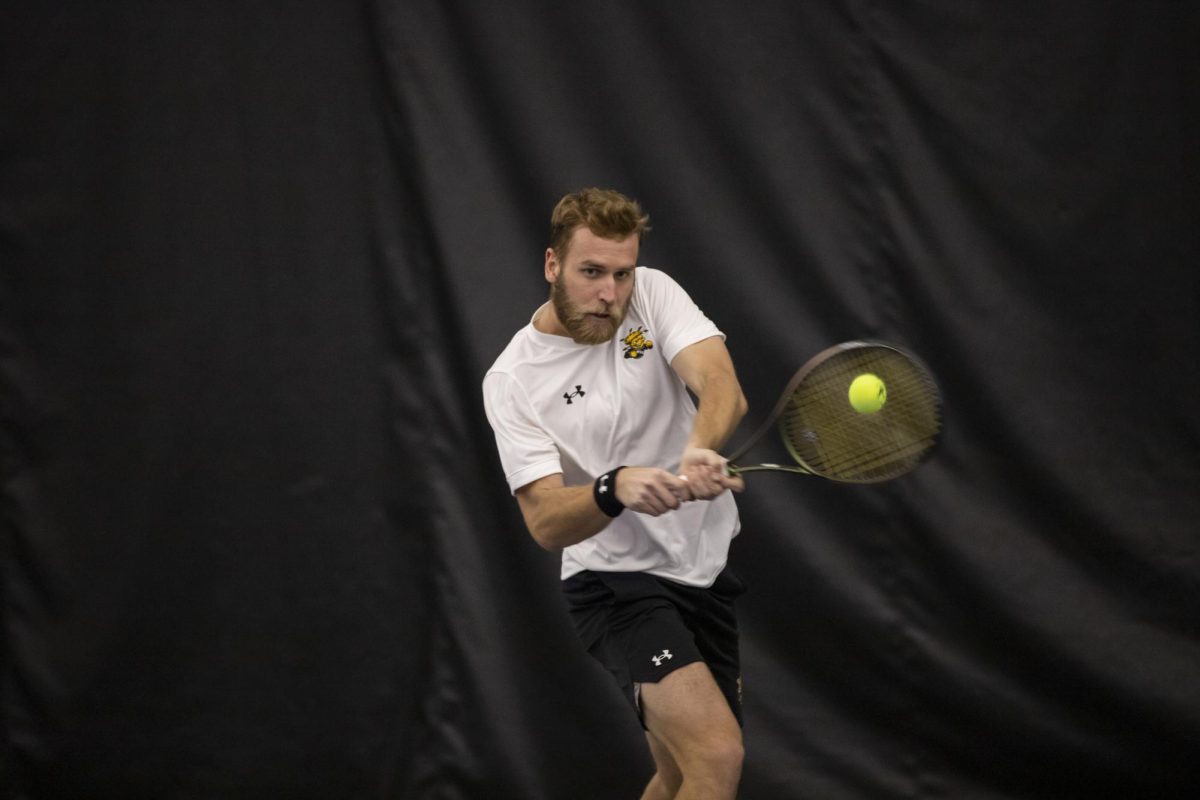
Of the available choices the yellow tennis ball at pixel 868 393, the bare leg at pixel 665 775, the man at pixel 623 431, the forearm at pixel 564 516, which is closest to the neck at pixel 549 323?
the man at pixel 623 431

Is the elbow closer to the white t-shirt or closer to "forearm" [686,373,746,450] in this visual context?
the white t-shirt

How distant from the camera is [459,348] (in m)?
3.95

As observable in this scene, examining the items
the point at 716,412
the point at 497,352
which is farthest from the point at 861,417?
the point at 497,352

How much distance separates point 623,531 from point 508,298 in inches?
46.5

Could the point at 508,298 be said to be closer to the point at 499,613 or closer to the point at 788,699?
the point at 499,613

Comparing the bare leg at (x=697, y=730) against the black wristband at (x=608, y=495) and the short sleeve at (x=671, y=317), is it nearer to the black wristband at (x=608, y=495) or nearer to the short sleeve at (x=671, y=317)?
the black wristband at (x=608, y=495)

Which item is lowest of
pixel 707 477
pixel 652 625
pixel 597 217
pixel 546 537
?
pixel 652 625

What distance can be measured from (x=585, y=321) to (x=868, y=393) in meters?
0.66

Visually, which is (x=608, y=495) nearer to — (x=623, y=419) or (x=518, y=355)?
(x=623, y=419)

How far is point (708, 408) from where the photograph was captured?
2.88 meters

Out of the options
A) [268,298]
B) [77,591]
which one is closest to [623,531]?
[268,298]

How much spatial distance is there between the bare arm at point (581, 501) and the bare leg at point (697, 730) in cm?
37

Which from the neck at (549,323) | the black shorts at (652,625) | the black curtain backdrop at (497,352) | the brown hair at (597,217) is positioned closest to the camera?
the black shorts at (652,625)

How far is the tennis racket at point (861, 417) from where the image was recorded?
9.31ft
